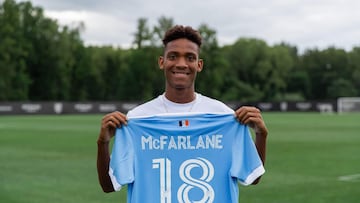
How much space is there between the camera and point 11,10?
268 ft

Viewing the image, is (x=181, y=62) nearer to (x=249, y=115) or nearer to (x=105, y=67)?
(x=249, y=115)

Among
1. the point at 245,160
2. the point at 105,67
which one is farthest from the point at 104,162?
the point at 105,67

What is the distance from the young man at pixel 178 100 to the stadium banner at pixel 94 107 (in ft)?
173

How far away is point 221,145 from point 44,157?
497 inches

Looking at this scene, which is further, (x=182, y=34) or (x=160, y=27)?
(x=160, y=27)

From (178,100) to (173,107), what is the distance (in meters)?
0.06

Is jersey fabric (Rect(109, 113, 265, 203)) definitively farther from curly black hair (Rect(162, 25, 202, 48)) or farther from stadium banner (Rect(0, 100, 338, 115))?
stadium banner (Rect(0, 100, 338, 115))

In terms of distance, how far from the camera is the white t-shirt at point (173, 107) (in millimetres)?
4000

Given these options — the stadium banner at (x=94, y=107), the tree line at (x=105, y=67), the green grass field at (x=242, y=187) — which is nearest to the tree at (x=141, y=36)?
the tree line at (x=105, y=67)

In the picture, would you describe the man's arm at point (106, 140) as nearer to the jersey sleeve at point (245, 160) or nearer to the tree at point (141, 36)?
the jersey sleeve at point (245, 160)

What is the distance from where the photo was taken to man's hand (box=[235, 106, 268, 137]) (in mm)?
3871

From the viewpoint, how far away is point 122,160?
3.88 meters

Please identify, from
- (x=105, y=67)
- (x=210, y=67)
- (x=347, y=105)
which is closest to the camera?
(x=347, y=105)

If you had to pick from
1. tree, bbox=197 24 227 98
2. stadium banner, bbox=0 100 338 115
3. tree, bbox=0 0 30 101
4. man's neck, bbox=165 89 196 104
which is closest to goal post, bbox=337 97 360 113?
stadium banner, bbox=0 100 338 115
